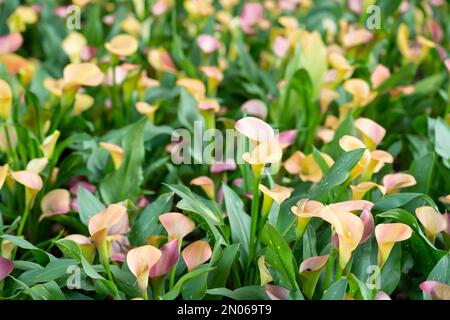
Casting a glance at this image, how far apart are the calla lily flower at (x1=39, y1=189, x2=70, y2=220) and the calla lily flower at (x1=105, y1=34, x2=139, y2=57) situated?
12.0 inches

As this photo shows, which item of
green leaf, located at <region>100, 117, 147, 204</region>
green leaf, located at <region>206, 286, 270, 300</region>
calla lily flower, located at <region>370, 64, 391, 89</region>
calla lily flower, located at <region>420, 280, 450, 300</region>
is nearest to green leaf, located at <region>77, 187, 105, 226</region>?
green leaf, located at <region>100, 117, 147, 204</region>

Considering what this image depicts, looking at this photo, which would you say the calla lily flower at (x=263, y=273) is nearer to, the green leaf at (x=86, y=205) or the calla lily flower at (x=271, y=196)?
the calla lily flower at (x=271, y=196)

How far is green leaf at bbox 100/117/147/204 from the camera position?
114cm

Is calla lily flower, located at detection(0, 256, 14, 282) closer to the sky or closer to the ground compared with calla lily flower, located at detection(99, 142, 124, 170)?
closer to the ground

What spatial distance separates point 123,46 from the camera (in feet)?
4.41

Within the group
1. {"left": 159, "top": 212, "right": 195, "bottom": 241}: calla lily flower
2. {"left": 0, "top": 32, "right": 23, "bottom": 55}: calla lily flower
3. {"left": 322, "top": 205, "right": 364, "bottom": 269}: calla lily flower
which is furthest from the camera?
{"left": 0, "top": 32, "right": 23, "bottom": 55}: calla lily flower

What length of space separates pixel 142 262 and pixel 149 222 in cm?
19

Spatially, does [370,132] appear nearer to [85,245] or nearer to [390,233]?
[390,233]

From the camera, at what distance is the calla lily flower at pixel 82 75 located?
118cm

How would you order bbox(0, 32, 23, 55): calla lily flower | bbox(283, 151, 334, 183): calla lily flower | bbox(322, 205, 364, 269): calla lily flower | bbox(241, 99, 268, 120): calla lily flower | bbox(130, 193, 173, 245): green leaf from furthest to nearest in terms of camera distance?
1. bbox(0, 32, 23, 55): calla lily flower
2. bbox(241, 99, 268, 120): calla lily flower
3. bbox(283, 151, 334, 183): calla lily flower
4. bbox(130, 193, 173, 245): green leaf
5. bbox(322, 205, 364, 269): calla lily flower

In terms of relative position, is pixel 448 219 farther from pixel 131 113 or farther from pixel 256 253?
pixel 131 113

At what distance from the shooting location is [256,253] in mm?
989

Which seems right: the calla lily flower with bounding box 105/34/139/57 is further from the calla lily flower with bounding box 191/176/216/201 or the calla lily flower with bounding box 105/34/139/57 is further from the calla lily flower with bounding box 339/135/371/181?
the calla lily flower with bounding box 339/135/371/181
